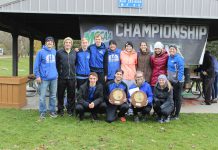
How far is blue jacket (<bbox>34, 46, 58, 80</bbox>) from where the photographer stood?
785 centimetres

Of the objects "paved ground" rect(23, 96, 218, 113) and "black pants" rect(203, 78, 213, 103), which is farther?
"black pants" rect(203, 78, 213, 103)

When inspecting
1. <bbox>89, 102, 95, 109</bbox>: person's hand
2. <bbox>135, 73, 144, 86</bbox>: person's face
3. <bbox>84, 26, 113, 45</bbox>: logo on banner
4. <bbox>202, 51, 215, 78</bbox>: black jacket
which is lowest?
<bbox>89, 102, 95, 109</bbox>: person's hand

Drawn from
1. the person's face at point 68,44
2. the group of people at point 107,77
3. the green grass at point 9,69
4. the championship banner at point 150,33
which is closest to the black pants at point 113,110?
the group of people at point 107,77

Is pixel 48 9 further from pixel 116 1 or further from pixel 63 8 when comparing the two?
pixel 116 1

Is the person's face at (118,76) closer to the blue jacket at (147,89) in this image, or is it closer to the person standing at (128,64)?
the blue jacket at (147,89)

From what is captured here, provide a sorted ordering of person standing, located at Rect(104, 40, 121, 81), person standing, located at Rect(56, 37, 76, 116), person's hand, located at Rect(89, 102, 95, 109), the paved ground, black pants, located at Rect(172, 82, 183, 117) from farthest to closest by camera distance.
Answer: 1. the paved ground
2. black pants, located at Rect(172, 82, 183, 117)
3. person standing, located at Rect(104, 40, 121, 81)
4. person standing, located at Rect(56, 37, 76, 116)
5. person's hand, located at Rect(89, 102, 95, 109)

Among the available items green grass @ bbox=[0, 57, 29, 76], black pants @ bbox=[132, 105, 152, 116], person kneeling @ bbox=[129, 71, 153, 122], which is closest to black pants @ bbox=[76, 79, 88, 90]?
person kneeling @ bbox=[129, 71, 153, 122]

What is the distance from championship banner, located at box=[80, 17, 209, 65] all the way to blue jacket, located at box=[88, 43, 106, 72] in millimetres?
1650

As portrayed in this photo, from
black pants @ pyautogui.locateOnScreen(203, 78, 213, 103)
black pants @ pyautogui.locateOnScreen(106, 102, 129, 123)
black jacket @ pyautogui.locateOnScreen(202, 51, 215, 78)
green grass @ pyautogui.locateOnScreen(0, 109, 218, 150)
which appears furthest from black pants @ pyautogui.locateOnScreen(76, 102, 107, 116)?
black jacket @ pyautogui.locateOnScreen(202, 51, 215, 78)

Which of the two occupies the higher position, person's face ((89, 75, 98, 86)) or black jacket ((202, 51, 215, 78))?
black jacket ((202, 51, 215, 78))

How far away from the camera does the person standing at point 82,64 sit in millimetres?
8094

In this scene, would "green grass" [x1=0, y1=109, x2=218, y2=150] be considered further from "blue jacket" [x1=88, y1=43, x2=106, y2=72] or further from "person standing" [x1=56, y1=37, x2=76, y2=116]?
"blue jacket" [x1=88, y1=43, x2=106, y2=72]

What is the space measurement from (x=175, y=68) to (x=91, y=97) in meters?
1.97

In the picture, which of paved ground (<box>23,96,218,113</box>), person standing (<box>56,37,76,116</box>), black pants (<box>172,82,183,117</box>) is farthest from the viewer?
paved ground (<box>23,96,218,113</box>)
